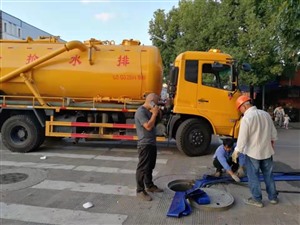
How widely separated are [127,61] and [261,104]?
19.5m

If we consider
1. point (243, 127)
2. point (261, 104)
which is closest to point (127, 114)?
point (243, 127)

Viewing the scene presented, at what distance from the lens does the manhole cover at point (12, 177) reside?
6.90 metres

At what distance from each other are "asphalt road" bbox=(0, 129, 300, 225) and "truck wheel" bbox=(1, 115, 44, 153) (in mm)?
277

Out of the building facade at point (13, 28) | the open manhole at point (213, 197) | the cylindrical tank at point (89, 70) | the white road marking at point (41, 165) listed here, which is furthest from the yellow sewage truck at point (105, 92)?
the building facade at point (13, 28)

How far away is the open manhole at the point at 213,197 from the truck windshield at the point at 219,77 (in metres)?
3.49

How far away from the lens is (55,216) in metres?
5.12

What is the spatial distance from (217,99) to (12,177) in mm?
5489

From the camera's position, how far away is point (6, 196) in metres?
5.99

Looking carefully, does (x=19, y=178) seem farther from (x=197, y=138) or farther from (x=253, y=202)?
(x=197, y=138)

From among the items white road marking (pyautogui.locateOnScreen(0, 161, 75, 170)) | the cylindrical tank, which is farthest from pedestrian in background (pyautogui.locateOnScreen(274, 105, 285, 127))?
white road marking (pyautogui.locateOnScreen(0, 161, 75, 170))

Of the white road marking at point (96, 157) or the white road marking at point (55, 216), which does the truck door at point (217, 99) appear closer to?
the white road marking at point (96, 157)

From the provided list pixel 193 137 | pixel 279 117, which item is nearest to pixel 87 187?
pixel 193 137

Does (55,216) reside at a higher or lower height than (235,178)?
lower

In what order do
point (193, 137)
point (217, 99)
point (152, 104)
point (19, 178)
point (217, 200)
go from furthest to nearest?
1. point (193, 137)
2. point (217, 99)
3. point (19, 178)
4. point (152, 104)
5. point (217, 200)
